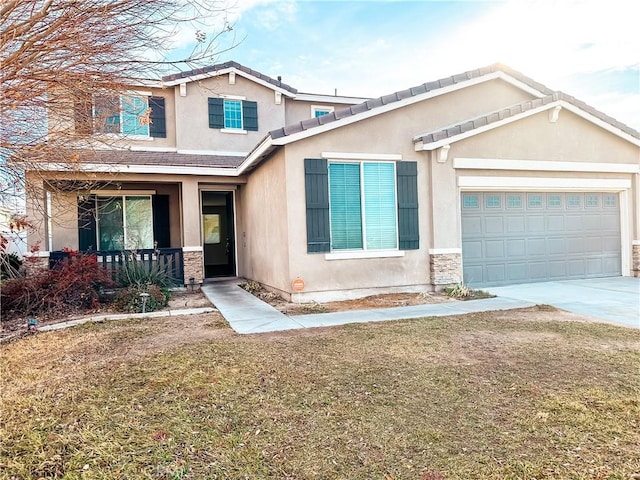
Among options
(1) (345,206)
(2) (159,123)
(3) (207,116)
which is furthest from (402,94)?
(2) (159,123)

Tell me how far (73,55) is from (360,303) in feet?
20.5

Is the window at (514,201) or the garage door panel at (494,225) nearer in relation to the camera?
the garage door panel at (494,225)

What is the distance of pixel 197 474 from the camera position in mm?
2668

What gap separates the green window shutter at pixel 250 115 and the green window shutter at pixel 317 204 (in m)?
6.43

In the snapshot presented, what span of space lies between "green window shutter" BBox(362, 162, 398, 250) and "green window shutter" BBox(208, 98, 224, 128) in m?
6.85

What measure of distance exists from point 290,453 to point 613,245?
38.3 ft

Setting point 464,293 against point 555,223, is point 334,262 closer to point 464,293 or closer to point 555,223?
point 464,293

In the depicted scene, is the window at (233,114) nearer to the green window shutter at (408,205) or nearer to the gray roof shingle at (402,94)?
the gray roof shingle at (402,94)

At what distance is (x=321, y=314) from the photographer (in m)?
7.55

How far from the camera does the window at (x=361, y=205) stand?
27.7 feet

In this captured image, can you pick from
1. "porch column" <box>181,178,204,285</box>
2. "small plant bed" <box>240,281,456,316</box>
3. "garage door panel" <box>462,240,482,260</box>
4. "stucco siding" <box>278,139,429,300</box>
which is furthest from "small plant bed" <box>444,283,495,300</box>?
"porch column" <box>181,178,204,285</box>

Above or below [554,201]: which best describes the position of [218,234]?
below

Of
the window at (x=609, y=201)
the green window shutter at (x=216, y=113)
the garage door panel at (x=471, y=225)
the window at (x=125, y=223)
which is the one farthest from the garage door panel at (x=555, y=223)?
the window at (x=125, y=223)

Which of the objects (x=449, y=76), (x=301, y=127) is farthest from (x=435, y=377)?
(x=449, y=76)
